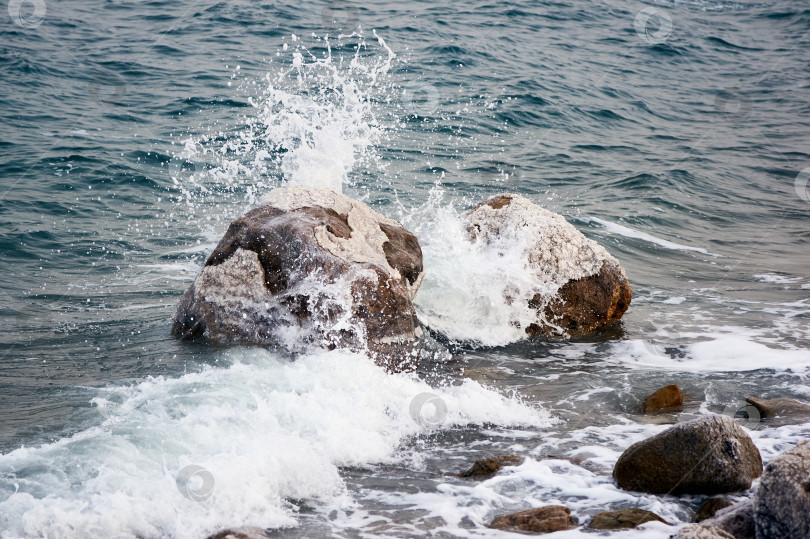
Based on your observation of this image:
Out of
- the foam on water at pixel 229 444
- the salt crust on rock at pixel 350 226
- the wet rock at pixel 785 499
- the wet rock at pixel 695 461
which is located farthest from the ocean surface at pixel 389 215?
the salt crust on rock at pixel 350 226

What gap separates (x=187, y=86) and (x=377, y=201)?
5.68 m

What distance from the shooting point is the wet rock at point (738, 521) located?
320 centimetres

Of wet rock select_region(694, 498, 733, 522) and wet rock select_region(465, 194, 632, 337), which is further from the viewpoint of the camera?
wet rock select_region(465, 194, 632, 337)

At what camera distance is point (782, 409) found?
4.88m

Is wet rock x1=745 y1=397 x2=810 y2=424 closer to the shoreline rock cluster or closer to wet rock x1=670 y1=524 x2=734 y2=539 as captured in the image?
wet rock x1=670 y1=524 x2=734 y2=539

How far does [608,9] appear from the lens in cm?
2062

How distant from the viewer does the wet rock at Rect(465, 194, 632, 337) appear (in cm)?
669

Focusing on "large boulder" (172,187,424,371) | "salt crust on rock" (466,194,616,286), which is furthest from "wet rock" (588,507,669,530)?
"salt crust on rock" (466,194,616,286)

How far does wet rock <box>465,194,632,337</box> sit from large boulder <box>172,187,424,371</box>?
1296 mm

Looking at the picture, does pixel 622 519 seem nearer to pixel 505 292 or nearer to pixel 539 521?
pixel 539 521

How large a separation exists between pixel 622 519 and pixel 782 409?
6.46ft

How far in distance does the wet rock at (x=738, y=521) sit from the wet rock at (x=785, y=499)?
9 cm

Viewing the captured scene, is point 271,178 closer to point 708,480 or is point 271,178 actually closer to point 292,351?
point 292,351

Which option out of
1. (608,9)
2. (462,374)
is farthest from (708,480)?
(608,9)
